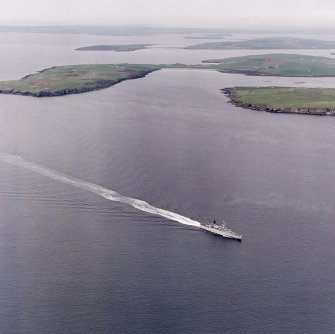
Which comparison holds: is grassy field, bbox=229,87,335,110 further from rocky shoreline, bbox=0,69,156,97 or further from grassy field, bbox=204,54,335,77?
grassy field, bbox=204,54,335,77

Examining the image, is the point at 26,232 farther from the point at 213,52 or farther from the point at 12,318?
the point at 213,52

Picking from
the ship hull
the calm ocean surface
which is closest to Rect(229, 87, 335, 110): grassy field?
the calm ocean surface

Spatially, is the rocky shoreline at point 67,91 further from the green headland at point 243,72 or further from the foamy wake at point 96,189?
the foamy wake at point 96,189

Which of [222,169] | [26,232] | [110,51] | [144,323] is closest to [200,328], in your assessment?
[144,323]

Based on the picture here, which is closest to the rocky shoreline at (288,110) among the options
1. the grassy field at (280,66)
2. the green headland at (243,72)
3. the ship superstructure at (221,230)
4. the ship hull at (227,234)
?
the green headland at (243,72)

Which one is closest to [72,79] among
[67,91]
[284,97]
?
[67,91]
